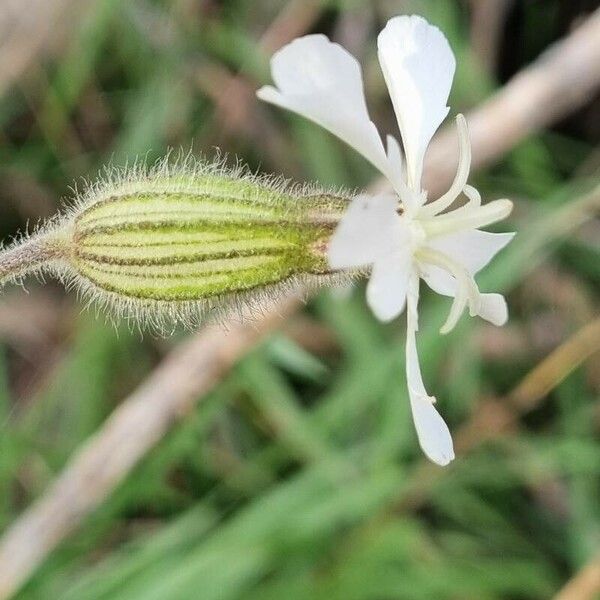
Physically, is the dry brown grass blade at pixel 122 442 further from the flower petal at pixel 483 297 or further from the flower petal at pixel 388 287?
the flower petal at pixel 388 287

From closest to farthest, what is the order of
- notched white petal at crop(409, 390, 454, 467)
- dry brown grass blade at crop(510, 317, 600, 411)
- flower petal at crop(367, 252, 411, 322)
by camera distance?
1. flower petal at crop(367, 252, 411, 322)
2. notched white petal at crop(409, 390, 454, 467)
3. dry brown grass blade at crop(510, 317, 600, 411)

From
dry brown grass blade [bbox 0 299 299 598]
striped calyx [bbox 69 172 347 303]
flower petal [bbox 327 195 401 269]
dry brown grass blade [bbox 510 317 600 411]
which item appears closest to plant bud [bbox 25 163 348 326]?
striped calyx [bbox 69 172 347 303]

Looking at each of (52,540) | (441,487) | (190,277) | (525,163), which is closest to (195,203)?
(190,277)

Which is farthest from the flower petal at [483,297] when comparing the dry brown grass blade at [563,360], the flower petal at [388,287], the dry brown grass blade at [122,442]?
the dry brown grass blade at [563,360]

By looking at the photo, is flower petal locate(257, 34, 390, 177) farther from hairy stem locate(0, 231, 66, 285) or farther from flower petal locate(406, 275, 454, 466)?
hairy stem locate(0, 231, 66, 285)

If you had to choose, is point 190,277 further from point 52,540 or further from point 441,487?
point 441,487

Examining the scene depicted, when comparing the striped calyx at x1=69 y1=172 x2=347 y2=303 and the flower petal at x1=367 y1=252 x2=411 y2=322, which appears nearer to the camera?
the flower petal at x1=367 y1=252 x2=411 y2=322

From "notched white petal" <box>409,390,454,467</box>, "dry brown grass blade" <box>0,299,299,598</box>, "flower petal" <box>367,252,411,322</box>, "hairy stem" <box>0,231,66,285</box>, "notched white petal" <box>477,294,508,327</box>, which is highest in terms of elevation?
"dry brown grass blade" <box>0,299,299,598</box>

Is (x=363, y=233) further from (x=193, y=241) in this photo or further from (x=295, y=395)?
(x=295, y=395)
